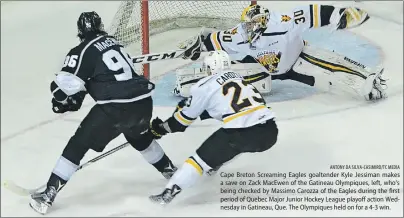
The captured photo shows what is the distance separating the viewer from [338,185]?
264cm

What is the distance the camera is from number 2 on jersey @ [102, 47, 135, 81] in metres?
2.53

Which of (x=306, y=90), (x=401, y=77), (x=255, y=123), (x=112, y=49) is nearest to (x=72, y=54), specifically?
(x=112, y=49)

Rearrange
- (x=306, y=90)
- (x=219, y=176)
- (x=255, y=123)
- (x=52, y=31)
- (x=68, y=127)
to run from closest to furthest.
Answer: (x=255, y=123) < (x=219, y=176) < (x=68, y=127) < (x=306, y=90) < (x=52, y=31)

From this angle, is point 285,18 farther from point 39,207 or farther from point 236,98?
point 39,207

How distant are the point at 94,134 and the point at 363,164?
3.27 ft

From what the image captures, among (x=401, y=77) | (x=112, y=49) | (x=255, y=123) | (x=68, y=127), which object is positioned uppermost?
(x=112, y=49)

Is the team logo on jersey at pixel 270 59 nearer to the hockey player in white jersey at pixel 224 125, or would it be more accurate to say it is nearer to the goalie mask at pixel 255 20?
the goalie mask at pixel 255 20

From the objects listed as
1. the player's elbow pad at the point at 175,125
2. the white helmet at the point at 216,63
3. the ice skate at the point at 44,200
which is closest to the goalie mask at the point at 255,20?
the white helmet at the point at 216,63

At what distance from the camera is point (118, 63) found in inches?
100

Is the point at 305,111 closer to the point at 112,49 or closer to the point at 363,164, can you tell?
the point at 363,164

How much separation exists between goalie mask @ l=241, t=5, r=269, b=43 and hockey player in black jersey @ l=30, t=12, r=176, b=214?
2.68 feet

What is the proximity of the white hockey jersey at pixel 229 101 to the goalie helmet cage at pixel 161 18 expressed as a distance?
3.35ft

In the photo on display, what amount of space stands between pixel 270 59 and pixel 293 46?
114 mm

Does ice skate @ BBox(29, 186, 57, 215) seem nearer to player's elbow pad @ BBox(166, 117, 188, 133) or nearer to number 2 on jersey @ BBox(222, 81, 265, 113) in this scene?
player's elbow pad @ BBox(166, 117, 188, 133)
